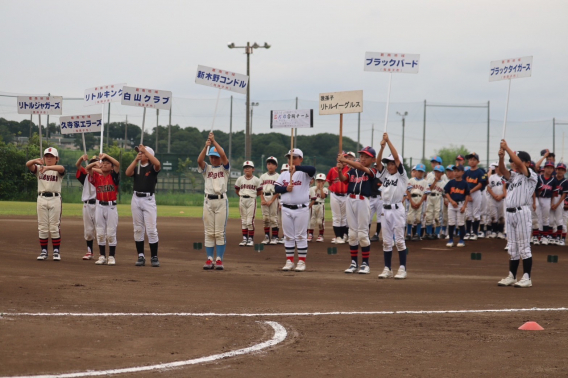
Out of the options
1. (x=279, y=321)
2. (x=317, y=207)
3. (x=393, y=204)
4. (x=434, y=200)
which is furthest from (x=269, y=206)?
(x=279, y=321)

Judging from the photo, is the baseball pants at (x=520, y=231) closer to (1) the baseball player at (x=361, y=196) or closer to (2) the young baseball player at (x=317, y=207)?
(1) the baseball player at (x=361, y=196)

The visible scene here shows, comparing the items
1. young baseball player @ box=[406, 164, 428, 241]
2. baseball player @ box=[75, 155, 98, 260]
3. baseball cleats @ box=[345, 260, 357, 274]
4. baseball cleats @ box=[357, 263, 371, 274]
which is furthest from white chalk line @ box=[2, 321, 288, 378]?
young baseball player @ box=[406, 164, 428, 241]

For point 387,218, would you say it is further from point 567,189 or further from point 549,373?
point 567,189

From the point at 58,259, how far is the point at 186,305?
6.04 metres

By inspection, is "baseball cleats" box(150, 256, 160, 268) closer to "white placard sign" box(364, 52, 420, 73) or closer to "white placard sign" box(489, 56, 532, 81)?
"white placard sign" box(364, 52, 420, 73)

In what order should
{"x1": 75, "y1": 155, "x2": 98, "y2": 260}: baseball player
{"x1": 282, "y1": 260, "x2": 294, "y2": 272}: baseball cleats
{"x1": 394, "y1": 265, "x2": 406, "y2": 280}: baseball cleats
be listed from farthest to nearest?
1. {"x1": 75, "y1": 155, "x2": 98, "y2": 260}: baseball player
2. {"x1": 282, "y1": 260, "x2": 294, "y2": 272}: baseball cleats
3. {"x1": 394, "y1": 265, "x2": 406, "y2": 280}: baseball cleats

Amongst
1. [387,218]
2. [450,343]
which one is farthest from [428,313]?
[387,218]

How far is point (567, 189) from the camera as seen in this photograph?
64.5 feet

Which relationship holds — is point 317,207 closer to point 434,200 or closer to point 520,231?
point 434,200

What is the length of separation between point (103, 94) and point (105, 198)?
10.1ft

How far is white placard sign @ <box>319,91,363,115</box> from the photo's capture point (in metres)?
15.2

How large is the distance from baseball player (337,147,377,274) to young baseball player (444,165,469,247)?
7.19m

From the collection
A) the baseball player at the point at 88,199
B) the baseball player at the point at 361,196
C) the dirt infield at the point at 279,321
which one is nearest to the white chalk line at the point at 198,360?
the dirt infield at the point at 279,321

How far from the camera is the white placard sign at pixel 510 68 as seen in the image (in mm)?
13664
